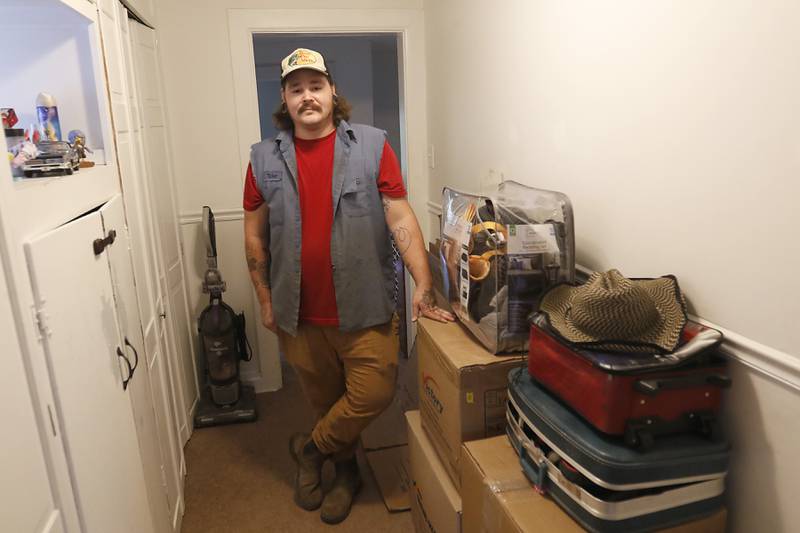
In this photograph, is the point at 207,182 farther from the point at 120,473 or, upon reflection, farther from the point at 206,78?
the point at 120,473

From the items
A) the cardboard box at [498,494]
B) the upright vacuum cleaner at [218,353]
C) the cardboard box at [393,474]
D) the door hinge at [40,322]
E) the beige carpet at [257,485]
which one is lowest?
the beige carpet at [257,485]

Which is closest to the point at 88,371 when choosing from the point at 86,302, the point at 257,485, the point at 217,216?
the point at 86,302

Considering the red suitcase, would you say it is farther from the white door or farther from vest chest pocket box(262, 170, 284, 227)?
vest chest pocket box(262, 170, 284, 227)

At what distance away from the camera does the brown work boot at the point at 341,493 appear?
214 cm

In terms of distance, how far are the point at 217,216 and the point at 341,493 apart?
5.23 ft

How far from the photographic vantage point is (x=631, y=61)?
4.32 feet

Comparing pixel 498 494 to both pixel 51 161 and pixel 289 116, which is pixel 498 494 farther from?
pixel 289 116

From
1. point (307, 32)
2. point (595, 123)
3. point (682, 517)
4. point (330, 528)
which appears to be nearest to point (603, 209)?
point (595, 123)

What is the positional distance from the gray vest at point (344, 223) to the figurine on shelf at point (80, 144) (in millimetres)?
617

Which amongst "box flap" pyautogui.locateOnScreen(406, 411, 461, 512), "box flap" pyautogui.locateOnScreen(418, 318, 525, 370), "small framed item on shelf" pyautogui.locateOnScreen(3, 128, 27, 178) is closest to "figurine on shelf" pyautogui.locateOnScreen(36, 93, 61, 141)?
"small framed item on shelf" pyautogui.locateOnScreen(3, 128, 27, 178)

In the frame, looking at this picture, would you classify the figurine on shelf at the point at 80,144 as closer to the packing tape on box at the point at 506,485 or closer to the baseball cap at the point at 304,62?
the baseball cap at the point at 304,62

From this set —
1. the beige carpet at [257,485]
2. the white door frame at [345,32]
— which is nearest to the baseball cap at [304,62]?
the white door frame at [345,32]

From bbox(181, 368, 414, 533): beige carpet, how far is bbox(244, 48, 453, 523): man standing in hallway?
0.15 meters

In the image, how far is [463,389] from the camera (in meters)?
1.47
